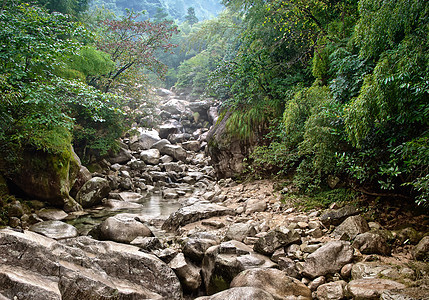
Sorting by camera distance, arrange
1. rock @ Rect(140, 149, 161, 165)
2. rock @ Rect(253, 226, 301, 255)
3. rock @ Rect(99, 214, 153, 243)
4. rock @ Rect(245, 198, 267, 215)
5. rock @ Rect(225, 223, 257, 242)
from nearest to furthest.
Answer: rock @ Rect(253, 226, 301, 255) < rock @ Rect(225, 223, 257, 242) < rock @ Rect(99, 214, 153, 243) < rock @ Rect(245, 198, 267, 215) < rock @ Rect(140, 149, 161, 165)

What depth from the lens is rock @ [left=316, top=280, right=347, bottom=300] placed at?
276cm

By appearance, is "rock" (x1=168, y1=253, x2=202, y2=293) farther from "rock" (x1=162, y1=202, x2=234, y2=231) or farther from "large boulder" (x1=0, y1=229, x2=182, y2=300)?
"rock" (x1=162, y1=202, x2=234, y2=231)

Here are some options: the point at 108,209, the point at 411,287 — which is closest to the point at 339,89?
the point at 411,287

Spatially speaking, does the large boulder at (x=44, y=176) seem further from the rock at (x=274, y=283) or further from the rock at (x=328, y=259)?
the rock at (x=328, y=259)

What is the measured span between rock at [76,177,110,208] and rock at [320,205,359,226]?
761cm

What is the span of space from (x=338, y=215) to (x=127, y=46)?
1377 cm

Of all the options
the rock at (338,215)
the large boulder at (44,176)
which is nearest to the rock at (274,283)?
the rock at (338,215)

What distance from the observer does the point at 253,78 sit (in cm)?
862

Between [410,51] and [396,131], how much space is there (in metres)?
1.13

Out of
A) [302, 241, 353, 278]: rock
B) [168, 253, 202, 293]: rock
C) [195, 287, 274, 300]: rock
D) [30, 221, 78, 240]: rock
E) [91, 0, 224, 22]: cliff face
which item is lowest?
[30, 221, 78, 240]: rock

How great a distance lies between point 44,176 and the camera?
24.0 ft

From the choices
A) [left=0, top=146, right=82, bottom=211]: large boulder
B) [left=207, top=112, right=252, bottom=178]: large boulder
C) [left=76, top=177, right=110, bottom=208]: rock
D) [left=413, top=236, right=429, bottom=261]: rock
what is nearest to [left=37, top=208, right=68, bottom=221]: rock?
[left=0, top=146, right=82, bottom=211]: large boulder

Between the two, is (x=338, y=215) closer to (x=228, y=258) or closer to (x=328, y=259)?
(x=328, y=259)

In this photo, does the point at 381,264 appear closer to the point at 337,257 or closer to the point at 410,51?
the point at 337,257
